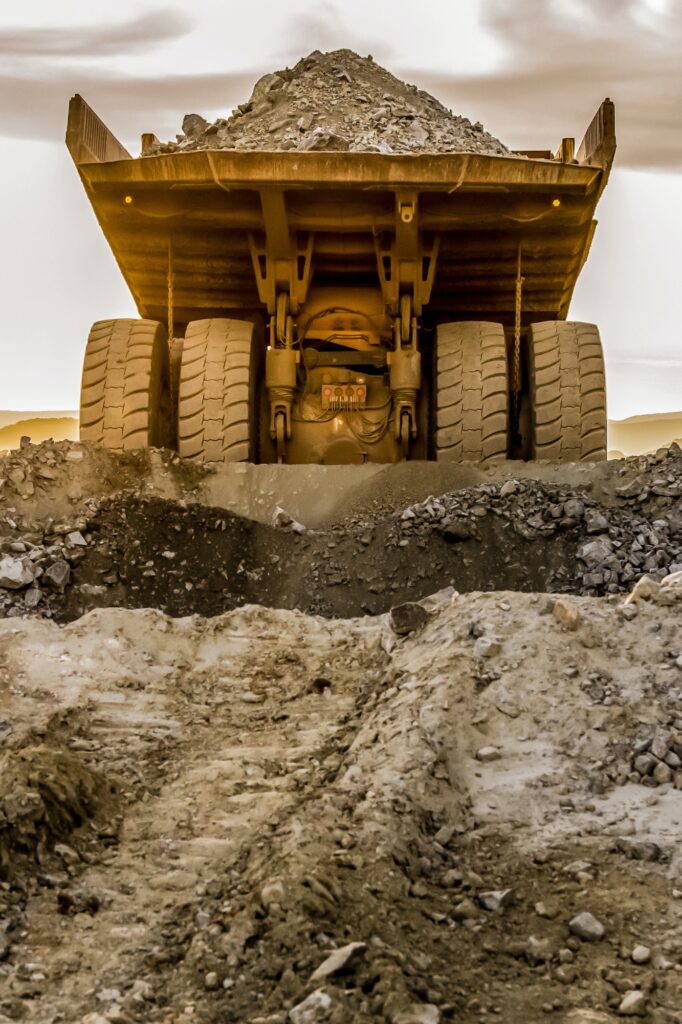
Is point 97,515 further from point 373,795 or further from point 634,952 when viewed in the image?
point 634,952

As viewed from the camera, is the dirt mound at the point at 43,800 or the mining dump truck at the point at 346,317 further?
the mining dump truck at the point at 346,317

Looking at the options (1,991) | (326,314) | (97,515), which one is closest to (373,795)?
(1,991)

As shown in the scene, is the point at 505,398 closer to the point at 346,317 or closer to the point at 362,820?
the point at 346,317

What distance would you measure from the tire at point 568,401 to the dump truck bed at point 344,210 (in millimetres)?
860

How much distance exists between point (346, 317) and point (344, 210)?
1.19 meters

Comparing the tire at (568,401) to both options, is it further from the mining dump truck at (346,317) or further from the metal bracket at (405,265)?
the metal bracket at (405,265)

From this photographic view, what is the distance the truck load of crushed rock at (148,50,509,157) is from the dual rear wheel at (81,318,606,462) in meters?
1.25

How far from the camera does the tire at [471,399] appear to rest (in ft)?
26.9

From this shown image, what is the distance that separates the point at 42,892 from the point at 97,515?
11.8 ft

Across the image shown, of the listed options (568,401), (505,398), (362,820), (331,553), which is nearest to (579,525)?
(331,553)

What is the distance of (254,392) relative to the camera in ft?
28.1

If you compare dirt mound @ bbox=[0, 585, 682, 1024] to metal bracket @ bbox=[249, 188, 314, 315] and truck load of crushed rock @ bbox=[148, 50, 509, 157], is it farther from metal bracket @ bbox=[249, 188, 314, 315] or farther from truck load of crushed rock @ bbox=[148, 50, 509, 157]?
truck load of crushed rock @ bbox=[148, 50, 509, 157]

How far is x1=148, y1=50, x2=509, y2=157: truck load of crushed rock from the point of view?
851 cm

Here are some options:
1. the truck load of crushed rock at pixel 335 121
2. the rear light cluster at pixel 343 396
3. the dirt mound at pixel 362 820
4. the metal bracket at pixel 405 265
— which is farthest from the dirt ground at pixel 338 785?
the truck load of crushed rock at pixel 335 121
